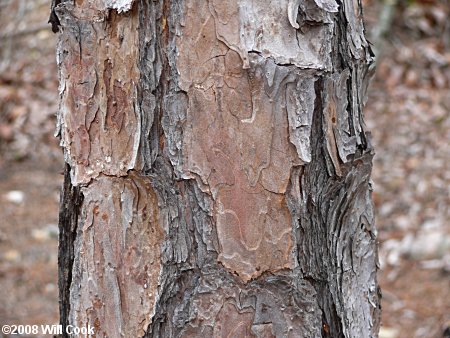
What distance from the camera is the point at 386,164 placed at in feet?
14.5

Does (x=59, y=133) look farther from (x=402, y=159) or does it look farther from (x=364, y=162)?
(x=402, y=159)

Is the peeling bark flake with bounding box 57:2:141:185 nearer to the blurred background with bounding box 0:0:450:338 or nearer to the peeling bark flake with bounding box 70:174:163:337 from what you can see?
the peeling bark flake with bounding box 70:174:163:337

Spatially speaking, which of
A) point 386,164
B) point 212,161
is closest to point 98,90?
point 212,161

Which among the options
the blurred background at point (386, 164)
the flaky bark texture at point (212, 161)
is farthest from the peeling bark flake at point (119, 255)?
the blurred background at point (386, 164)

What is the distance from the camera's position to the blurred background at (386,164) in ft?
10.1

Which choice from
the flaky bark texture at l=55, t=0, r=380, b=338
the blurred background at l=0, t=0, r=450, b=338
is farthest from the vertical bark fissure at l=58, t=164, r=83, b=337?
the blurred background at l=0, t=0, r=450, b=338

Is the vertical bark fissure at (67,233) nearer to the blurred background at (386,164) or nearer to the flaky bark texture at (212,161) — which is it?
the flaky bark texture at (212,161)

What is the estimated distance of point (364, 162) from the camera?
4.14ft

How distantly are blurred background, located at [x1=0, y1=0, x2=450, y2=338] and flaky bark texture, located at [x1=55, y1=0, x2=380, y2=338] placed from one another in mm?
877

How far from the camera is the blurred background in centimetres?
309

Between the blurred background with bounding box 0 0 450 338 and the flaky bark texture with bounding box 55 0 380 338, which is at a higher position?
the blurred background with bounding box 0 0 450 338

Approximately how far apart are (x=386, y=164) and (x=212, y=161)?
11.4 feet

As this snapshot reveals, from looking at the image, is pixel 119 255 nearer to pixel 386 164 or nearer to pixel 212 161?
pixel 212 161

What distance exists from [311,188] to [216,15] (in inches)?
12.9
